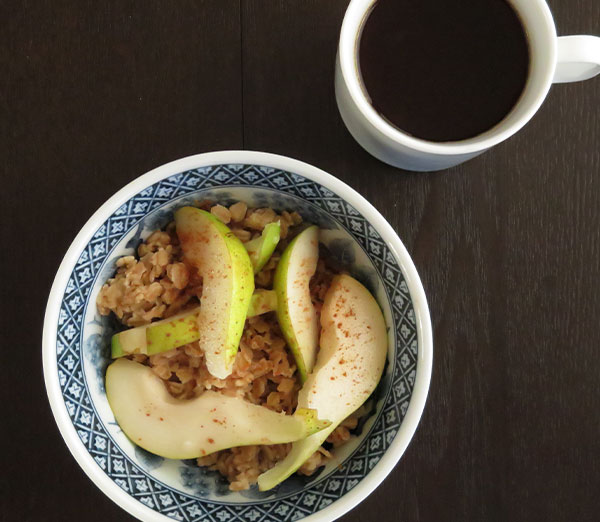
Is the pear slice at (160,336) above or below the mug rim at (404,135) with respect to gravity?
below

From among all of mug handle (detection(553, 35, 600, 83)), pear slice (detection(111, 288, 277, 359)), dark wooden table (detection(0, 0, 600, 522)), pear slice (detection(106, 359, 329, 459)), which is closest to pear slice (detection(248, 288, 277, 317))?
pear slice (detection(111, 288, 277, 359))

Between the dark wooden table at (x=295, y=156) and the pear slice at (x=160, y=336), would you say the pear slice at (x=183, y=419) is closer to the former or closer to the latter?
the pear slice at (x=160, y=336)

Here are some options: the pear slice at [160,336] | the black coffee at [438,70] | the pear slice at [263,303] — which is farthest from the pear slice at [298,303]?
the black coffee at [438,70]

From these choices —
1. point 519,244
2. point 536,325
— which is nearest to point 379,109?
point 519,244

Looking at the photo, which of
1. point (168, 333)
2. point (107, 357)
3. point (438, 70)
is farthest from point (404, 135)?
point (107, 357)

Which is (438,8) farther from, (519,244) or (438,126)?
(519,244)

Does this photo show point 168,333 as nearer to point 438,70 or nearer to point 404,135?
point 404,135
